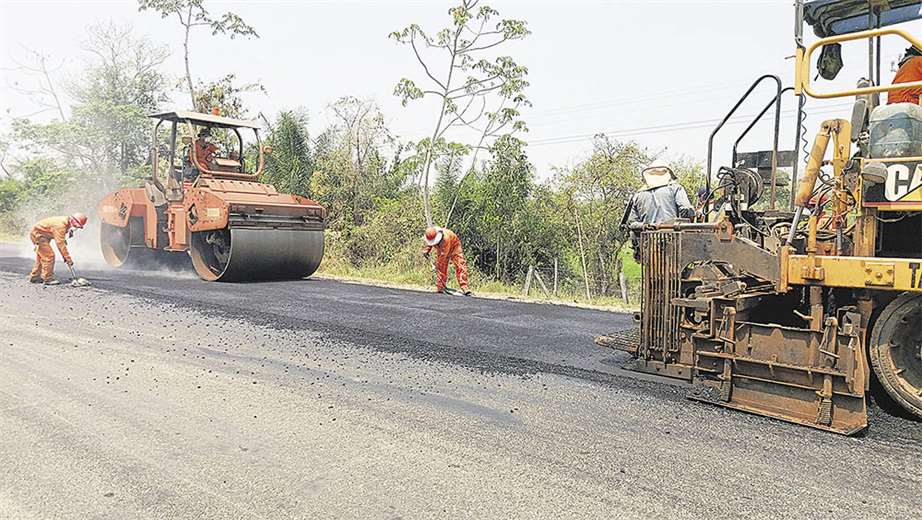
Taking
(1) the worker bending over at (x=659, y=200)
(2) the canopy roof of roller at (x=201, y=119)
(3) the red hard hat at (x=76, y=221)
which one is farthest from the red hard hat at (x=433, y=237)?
(3) the red hard hat at (x=76, y=221)

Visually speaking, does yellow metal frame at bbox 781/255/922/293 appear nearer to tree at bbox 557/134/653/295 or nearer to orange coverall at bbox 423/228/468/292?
orange coverall at bbox 423/228/468/292

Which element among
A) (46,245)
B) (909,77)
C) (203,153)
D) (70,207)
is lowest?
(46,245)

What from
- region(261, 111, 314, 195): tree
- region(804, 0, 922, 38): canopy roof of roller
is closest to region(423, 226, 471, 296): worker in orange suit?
region(804, 0, 922, 38): canopy roof of roller

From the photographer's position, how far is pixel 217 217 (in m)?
10.1

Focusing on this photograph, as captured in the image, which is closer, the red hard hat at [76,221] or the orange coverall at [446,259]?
the orange coverall at [446,259]

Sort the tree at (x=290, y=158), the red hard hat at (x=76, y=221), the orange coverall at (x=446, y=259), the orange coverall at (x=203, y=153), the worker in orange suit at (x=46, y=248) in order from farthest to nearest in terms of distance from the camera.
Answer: the tree at (x=290, y=158)
the orange coverall at (x=203, y=153)
the red hard hat at (x=76, y=221)
the orange coverall at (x=446, y=259)
the worker in orange suit at (x=46, y=248)

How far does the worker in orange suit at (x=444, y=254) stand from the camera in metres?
10.2

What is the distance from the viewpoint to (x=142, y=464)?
10.2 feet

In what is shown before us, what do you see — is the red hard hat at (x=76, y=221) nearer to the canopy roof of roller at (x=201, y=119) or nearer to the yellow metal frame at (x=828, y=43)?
the canopy roof of roller at (x=201, y=119)

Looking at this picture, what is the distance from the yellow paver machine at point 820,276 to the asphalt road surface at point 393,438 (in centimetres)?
23

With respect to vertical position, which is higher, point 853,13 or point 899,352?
point 853,13

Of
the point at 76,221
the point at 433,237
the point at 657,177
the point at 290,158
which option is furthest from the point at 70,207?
the point at 657,177

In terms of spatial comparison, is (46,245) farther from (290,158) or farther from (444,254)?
(290,158)

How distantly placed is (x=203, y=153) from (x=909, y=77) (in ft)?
32.9
